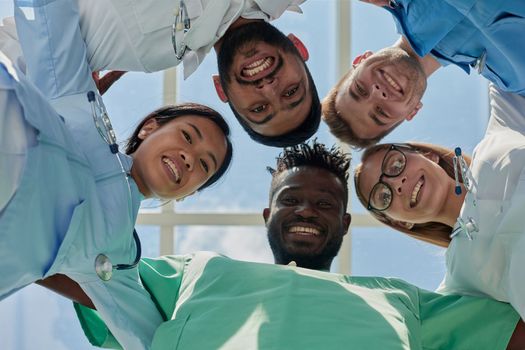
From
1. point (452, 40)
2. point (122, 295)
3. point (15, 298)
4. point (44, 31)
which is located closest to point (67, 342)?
point (15, 298)

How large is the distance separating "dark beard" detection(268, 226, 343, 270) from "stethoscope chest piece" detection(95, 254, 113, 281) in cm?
81

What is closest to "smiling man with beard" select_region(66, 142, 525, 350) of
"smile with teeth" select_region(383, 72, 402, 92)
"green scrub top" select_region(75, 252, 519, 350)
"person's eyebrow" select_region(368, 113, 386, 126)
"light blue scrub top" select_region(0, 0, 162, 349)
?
"green scrub top" select_region(75, 252, 519, 350)

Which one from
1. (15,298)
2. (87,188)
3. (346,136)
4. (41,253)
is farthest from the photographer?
(15,298)

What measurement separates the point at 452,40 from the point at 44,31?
1.19m

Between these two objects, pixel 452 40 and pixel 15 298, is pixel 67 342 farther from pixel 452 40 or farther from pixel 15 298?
pixel 452 40

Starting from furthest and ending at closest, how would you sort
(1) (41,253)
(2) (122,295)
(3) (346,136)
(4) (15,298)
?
(4) (15,298) < (3) (346,136) < (2) (122,295) < (1) (41,253)

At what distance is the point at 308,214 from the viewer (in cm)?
261

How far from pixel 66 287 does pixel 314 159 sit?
43.8 inches

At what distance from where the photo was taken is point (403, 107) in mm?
2629

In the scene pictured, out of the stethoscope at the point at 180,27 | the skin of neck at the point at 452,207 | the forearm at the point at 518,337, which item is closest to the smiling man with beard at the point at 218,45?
the stethoscope at the point at 180,27

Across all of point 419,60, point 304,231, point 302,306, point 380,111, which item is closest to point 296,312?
point 302,306

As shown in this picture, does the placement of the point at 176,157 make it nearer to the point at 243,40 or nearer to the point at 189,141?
the point at 189,141

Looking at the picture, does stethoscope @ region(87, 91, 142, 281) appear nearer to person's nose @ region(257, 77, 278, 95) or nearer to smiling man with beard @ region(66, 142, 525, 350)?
smiling man with beard @ region(66, 142, 525, 350)

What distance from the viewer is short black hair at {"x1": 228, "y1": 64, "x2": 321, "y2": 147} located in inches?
105
